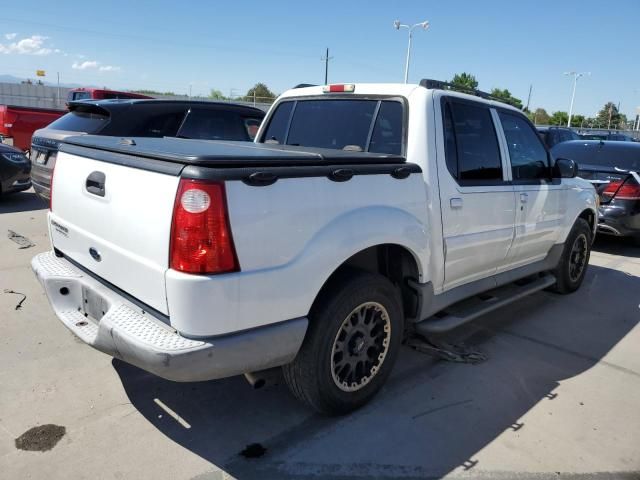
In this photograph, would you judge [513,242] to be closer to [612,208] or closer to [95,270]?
[95,270]

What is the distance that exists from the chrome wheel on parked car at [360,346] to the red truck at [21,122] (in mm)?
12202

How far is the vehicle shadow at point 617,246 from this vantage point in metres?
8.01

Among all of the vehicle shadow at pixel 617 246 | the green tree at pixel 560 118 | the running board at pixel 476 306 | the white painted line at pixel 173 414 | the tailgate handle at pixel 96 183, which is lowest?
the white painted line at pixel 173 414

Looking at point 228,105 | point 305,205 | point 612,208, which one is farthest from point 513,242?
point 228,105

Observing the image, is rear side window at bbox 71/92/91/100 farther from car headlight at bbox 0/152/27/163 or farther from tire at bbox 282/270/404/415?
tire at bbox 282/270/404/415

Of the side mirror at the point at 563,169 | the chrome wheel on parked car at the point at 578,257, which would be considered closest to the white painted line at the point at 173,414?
the side mirror at the point at 563,169

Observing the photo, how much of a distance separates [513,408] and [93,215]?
2.83 metres

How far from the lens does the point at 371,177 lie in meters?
2.86

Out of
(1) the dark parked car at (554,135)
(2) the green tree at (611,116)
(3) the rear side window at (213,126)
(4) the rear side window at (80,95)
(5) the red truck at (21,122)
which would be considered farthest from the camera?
(2) the green tree at (611,116)

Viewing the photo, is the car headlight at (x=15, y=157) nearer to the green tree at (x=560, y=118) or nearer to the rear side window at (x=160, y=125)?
the rear side window at (x=160, y=125)

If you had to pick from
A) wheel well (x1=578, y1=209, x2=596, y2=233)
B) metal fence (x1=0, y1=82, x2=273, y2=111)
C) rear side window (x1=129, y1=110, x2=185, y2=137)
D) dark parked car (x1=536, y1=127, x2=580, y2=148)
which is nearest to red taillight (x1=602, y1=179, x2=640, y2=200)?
wheel well (x1=578, y1=209, x2=596, y2=233)

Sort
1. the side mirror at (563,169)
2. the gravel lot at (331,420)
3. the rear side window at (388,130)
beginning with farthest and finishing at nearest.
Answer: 1. the side mirror at (563,169)
2. the rear side window at (388,130)
3. the gravel lot at (331,420)

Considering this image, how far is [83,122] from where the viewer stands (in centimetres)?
689

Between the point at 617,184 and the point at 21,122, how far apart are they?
1289 centimetres
